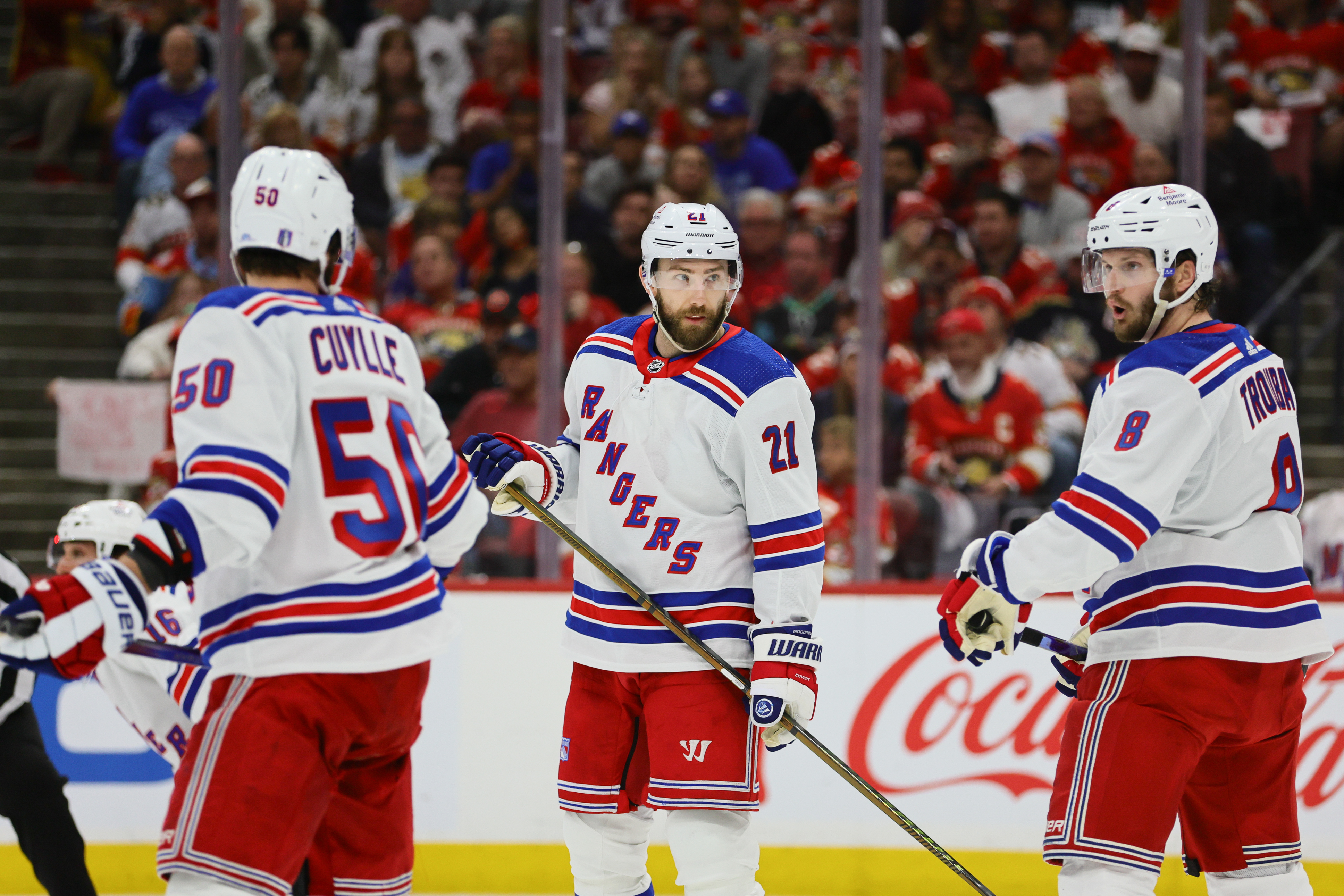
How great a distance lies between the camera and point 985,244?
5.16m

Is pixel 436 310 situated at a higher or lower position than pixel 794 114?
lower

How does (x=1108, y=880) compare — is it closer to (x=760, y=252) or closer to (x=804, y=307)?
(x=804, y=307)

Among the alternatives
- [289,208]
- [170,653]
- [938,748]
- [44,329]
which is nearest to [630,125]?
[44,329]

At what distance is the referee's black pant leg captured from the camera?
3338mm

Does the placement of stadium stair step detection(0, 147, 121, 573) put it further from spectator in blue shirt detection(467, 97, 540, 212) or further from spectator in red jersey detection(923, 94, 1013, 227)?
spectator in red jersey detection(923, 94, 1013, 227)

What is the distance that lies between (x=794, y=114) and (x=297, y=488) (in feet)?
12.1

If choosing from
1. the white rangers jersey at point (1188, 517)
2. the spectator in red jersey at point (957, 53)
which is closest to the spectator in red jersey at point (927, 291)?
the spectator in red jersey at point (957, 53)

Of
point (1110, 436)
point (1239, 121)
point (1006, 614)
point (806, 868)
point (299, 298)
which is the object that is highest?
point (1239, 121)

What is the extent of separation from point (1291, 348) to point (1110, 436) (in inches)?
94.2

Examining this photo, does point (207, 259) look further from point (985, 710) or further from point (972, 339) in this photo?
point (985, 710)

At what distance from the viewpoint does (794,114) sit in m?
5.55

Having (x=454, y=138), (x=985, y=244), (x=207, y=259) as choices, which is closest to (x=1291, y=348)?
(x=985, y=244)

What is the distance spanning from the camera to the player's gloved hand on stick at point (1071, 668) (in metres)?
2.94

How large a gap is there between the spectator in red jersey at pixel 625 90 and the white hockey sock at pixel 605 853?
2682 mm
